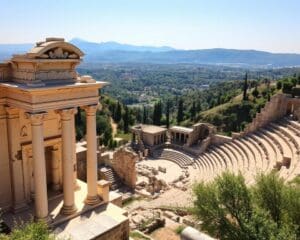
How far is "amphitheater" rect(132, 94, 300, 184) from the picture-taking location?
25694 mm

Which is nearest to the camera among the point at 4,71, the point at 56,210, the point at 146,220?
the point at 4,71

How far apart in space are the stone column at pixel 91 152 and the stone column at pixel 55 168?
2.24 m

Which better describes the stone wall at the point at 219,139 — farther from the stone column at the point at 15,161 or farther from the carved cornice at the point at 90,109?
the stone column at the point at 15,161

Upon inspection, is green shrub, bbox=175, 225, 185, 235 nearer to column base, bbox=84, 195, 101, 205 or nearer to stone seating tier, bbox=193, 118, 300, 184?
column base, bbox=84, 195, 101, 205

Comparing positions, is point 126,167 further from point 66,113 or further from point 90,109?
point 66,113

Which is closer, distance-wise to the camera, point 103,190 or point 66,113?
point 66,113

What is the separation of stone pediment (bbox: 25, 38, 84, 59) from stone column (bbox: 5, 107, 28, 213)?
2730 millimetres

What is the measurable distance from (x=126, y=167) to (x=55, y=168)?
13.0 meters

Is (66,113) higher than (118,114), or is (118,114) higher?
(66,113)

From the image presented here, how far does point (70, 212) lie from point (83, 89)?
5563mm

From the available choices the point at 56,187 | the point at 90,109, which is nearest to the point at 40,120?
the point at 90,109

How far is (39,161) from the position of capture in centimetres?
1275

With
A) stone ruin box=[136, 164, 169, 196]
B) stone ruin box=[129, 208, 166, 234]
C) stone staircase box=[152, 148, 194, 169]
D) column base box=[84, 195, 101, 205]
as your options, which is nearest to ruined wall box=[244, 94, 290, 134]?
stone staircase box=[152, 148, 194, 169]

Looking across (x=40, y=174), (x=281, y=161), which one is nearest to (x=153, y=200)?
(x=281, y=161)
